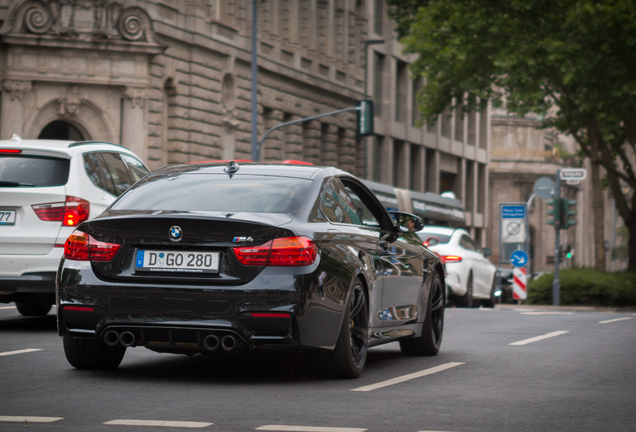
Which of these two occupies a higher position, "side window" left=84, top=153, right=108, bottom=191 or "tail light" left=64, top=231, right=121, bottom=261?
"side window" left=84, top=153, right=108, bottom=191

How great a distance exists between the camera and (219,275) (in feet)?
23.2

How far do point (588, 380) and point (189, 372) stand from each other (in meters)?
2.73

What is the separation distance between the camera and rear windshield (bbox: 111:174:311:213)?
7516 mm

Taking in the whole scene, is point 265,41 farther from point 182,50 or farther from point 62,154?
point 62,154

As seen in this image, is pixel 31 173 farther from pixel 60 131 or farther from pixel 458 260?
pixel 60 131

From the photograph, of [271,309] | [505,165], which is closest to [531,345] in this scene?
[271,309]

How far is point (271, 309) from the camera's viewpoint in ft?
23.0

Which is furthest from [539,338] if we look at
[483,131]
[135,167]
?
[483,131]

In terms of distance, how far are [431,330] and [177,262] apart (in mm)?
3197

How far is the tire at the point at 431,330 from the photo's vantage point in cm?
966

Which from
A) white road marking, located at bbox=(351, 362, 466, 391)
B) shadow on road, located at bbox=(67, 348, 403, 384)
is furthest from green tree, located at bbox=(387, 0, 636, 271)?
shadow on road, located at bbox=(67, 348, 403, 384)

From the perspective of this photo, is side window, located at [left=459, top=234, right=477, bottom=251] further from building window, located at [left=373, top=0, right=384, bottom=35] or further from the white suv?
building window, located at [left=373, top=0, right=384, bottom=35]

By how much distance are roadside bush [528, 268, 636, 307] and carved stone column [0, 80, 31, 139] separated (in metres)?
13.4

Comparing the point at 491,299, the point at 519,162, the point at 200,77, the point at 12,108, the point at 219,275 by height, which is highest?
the point at 519,162
